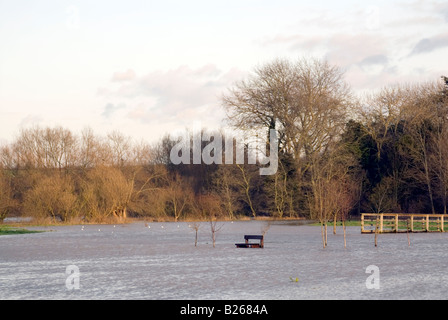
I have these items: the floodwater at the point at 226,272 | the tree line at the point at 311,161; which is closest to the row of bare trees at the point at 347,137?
the tree line at the point at 311,161

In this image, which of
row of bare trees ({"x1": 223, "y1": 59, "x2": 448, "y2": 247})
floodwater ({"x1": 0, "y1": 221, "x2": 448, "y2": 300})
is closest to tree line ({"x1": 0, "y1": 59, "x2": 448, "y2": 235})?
row of bare trees ({"x1": 223, "y1": 59, "x2": 448, "y2": 247})

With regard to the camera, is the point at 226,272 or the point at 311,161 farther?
the point at 311,161

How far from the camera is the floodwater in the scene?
13.4 metres

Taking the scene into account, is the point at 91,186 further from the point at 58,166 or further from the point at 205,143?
the point at 205,143

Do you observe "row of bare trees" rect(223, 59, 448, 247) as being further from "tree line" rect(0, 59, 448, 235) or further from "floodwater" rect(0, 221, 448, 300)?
"floodwater" rect(0, 221, 448, 300)

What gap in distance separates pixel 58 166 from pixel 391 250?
4217cm

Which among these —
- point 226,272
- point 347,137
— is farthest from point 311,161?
point 226,272

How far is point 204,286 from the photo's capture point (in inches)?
568

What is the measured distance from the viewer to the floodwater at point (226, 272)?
13.4 m

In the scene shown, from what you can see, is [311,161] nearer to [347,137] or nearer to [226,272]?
[347,137]

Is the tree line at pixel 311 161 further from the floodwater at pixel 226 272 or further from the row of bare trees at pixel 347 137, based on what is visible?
the floodwater at pixel 226 272

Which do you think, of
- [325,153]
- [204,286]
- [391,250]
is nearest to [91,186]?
[325,153]

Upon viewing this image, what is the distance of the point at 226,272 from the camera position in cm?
1697

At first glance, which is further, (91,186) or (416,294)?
(91,186)
